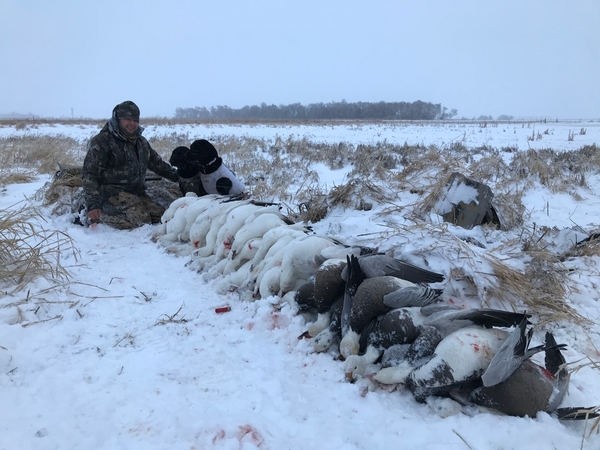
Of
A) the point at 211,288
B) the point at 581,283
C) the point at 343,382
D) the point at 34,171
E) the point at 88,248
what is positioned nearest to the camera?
the point at 343,382

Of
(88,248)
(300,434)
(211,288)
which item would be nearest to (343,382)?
(300,434)

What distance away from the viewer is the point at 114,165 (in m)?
5.48

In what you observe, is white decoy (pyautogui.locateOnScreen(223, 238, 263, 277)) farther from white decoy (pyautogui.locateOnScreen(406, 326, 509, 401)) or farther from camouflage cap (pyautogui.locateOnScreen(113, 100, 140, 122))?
camouflage cap (pyautogui.locateOnScreen(113, 100, 140, 122))

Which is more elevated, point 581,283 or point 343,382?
point 581,283

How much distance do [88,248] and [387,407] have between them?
3807 mm

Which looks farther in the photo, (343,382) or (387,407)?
(343,382)

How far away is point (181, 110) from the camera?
236 ft

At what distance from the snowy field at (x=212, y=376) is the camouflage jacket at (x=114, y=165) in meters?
1.82

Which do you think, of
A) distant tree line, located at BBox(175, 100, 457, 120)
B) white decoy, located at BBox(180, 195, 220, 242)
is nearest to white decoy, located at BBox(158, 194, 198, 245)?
Answer: white decoy, located at BBox(180, 195, 220, 242)

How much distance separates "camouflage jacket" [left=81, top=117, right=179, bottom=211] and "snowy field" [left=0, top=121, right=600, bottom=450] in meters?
1.82

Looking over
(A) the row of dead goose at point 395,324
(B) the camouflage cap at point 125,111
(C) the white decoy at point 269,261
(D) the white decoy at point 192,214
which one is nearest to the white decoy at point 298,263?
(A) the row of dead goose at point 395,324

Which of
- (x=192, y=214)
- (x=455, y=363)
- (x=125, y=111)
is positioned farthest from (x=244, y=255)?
(x=125, y=111)

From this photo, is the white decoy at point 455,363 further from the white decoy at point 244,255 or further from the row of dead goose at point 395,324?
the white decoy at point 244,255

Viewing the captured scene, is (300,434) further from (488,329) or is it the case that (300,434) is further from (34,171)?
(34,171)
